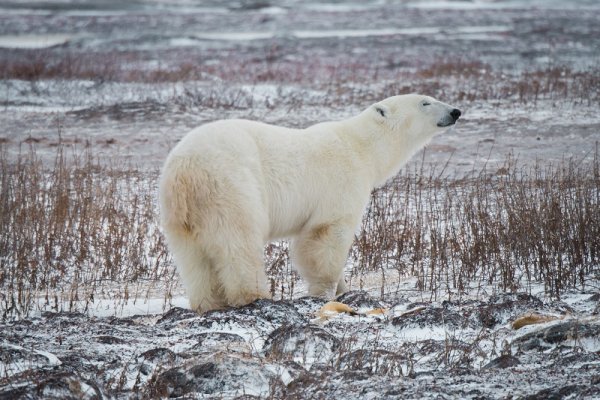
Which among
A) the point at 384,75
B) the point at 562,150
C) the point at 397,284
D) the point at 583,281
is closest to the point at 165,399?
the point at 397,284

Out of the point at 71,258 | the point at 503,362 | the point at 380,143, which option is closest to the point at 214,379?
the point at 503,362

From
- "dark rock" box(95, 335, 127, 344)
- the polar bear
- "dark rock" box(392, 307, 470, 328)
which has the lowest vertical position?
"dark rock" box(392, 307, 470, 328)

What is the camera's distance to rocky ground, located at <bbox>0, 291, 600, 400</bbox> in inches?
117

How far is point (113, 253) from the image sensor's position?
6.13 meters

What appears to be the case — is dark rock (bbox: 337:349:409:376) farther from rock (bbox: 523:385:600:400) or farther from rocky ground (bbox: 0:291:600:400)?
rock (bbox: 523:385:600:400)

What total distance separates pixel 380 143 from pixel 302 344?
2.28 m

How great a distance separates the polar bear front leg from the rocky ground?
53 centimetres

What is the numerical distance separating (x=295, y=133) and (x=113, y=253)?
2.06 meters

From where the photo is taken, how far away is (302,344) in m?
3.60

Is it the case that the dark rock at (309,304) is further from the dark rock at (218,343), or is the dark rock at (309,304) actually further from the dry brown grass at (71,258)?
the dry brown grass at (71,258)

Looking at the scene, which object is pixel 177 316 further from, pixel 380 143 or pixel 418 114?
pixel 418 114

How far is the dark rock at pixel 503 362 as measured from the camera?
3.26 metres

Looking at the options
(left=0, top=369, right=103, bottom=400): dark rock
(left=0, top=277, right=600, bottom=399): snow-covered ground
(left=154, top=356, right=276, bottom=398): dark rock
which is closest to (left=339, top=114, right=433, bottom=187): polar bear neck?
(left=0, top=277, right=600, bottom=399): snow-covered ground

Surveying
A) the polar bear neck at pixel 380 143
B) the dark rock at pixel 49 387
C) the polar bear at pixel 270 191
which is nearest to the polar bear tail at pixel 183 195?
the polar bear at pixel 270 191
